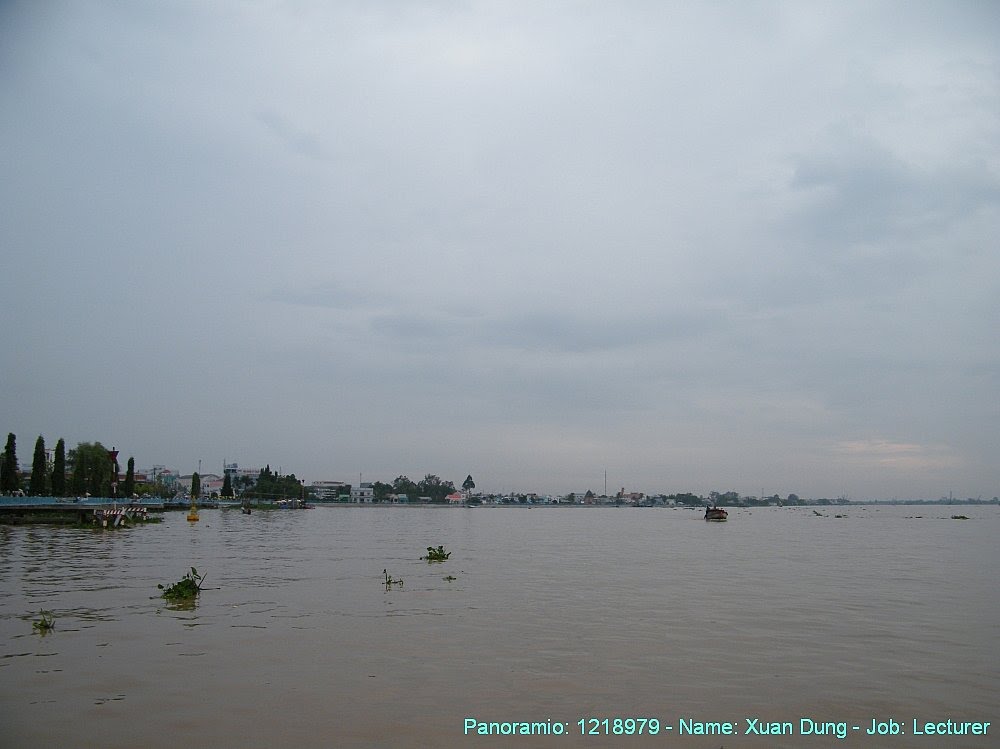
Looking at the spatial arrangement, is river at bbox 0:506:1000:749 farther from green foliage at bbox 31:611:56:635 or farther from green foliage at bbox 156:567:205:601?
green foliage at bbox 156:567:205:601

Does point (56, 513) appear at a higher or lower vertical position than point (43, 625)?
lower

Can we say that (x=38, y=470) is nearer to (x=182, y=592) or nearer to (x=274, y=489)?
(x=182, y=592)

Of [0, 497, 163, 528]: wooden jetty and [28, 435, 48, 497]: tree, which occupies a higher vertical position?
[28, 435, 48, 497]: tree

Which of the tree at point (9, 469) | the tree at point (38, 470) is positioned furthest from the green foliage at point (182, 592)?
the tree at point (38, 470)

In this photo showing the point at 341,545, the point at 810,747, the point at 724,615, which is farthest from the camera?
the point at 341,545

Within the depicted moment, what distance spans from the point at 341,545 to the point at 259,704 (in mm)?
34962

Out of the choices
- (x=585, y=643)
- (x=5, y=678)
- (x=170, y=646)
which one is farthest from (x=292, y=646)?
(x=585, y=643)

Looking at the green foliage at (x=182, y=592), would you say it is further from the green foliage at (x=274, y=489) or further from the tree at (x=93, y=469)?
the green foliage at (x=274, y=489)

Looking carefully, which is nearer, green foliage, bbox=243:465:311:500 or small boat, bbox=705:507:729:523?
small boat, bbox=705:507:729:523

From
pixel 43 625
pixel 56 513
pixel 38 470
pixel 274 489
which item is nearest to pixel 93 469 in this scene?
pixel 38 470

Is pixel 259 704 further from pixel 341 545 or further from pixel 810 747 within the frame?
pixel 341 545

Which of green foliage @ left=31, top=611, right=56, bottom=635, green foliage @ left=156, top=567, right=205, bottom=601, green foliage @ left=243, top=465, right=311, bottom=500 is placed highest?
green foliage @ left=31, top=611, right=56, bottom=635

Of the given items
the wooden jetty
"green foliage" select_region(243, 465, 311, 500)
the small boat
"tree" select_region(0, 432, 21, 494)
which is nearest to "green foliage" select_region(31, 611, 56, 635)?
the wooden jetty

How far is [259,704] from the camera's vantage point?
1077cm
